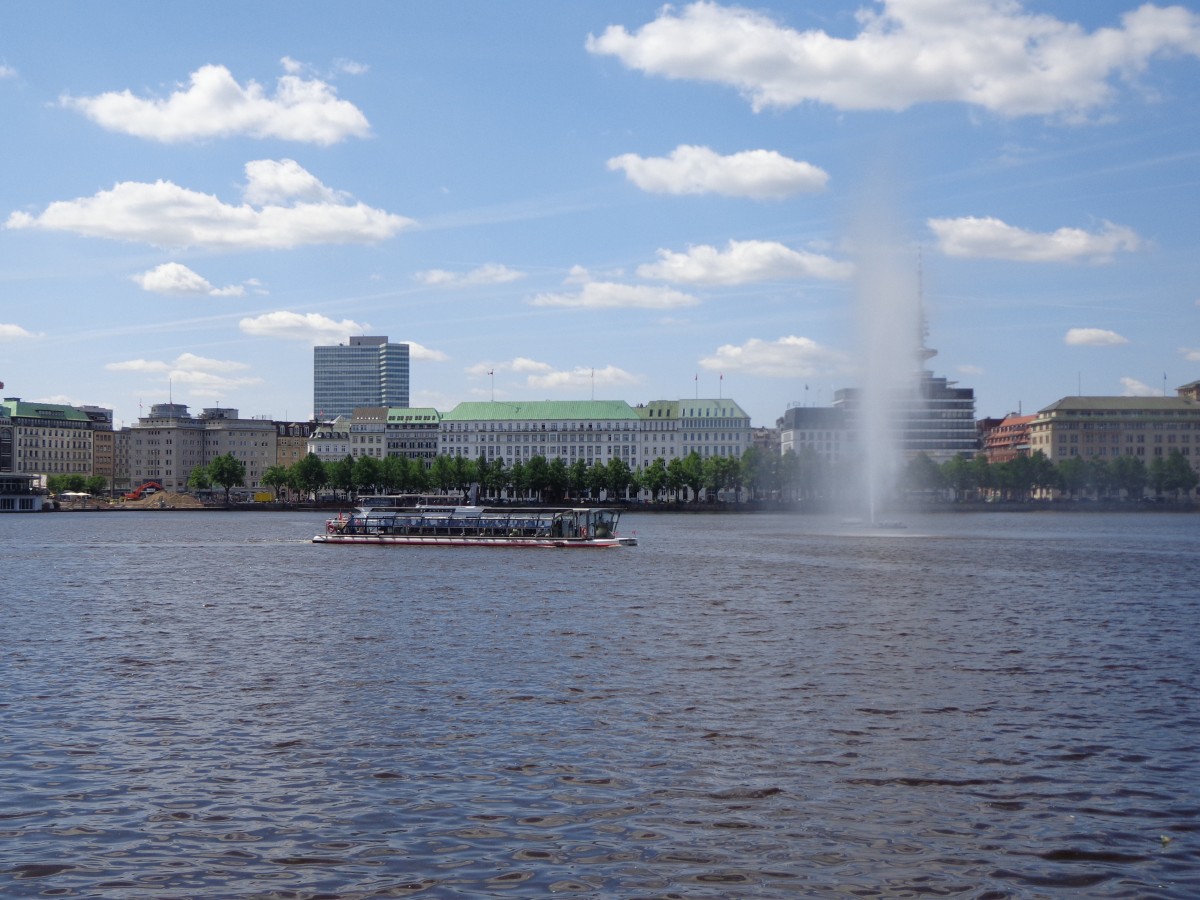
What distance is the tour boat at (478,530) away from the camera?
98.6 meters

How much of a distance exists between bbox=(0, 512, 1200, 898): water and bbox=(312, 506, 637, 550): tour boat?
47.1 metres

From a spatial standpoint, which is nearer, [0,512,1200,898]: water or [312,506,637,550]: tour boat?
[0,512,1200,898]: water

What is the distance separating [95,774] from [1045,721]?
17.7 meters

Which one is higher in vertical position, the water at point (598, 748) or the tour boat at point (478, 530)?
the tour boat at point (478, 530)

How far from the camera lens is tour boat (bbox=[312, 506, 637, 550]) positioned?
3883 inches

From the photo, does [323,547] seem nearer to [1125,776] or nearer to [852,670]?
[852,670]

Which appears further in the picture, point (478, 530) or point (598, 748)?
point (478, 530)

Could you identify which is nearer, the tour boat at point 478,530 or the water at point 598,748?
the water at point 598,748

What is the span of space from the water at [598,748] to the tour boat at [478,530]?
47062 mm

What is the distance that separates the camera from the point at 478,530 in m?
104

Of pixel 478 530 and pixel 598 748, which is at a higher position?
pixel 478 530

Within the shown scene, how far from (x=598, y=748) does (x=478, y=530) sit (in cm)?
8143

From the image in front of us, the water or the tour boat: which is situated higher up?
the tour boat

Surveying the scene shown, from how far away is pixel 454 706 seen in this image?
89.2 feet
